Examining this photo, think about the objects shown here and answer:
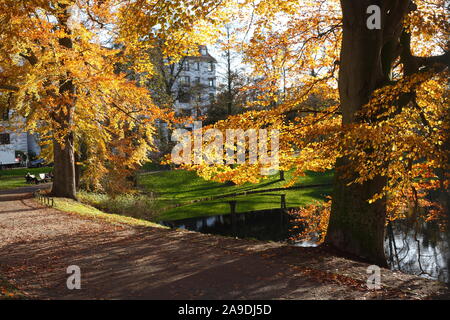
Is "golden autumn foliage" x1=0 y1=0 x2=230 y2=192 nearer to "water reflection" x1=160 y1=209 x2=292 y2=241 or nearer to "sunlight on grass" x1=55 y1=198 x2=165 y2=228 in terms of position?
"sunlight on grass" x1=55 y1=198 x2=165 y2=228

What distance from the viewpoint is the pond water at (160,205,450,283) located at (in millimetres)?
15039

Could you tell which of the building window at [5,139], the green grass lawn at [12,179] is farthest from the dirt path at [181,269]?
the building window at [5,139]

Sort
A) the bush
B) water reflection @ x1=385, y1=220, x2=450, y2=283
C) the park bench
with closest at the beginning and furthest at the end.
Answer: water reflection @ x1=385, y1=220, x2=450, y2=283
the bush
the park bench

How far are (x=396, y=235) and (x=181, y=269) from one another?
1401 centimetres

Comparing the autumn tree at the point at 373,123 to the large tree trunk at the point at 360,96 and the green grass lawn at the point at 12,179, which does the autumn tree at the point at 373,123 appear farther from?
the green grass lawn at the point at 12,179

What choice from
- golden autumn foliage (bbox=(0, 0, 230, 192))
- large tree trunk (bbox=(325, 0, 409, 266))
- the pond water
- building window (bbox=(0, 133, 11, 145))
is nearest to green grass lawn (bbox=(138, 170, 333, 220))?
the pond water

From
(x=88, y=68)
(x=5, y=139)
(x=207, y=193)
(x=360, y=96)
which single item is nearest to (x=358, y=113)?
(x=360, y=96)

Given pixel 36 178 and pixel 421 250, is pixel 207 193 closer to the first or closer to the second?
pixel 36 178

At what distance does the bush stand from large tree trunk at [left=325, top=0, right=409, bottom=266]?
14004 millimetres

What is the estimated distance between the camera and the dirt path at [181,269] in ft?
20.9

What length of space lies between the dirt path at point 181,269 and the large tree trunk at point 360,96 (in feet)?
2.89
